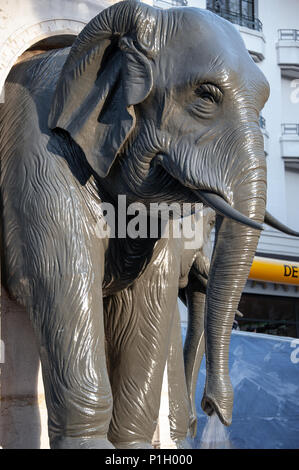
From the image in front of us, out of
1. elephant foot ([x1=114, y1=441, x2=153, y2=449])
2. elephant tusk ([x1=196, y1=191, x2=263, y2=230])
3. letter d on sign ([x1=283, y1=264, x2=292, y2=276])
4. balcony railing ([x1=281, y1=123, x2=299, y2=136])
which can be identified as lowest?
elephant foot ([x1=114, y1=441, x2=153, y2=449])

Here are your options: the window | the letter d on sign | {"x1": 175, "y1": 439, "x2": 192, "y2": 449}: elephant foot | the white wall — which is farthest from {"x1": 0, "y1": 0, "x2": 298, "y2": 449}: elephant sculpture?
the window

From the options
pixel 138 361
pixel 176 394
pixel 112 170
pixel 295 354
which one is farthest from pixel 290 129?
pixel 112 170

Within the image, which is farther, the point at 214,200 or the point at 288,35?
the point at 288,35

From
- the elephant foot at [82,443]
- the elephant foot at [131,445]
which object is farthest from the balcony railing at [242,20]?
the elephant foot at [82,443]

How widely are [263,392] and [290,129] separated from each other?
25.1 feet

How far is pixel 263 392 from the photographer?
7.66 m

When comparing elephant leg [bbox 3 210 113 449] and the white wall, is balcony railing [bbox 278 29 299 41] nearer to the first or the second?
the white wall

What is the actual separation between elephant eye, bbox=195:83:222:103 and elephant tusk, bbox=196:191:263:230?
0.25 meters

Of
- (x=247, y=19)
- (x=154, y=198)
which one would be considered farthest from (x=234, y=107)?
(x=247, y=19)

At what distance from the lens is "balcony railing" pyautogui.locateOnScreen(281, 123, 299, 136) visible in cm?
1437

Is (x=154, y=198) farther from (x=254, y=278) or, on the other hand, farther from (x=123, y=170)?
(x=254, y=278)

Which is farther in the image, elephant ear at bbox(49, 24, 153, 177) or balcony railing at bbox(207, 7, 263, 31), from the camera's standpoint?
balcony railing at bbox(207, 7, 263, 31)

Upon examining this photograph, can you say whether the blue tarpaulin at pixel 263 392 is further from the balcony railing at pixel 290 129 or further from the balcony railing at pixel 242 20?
the balcony railing at pixel 242 20

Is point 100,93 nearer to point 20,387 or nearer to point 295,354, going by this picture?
point 20,387
